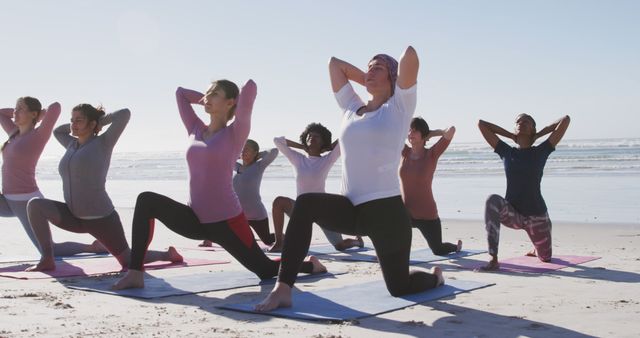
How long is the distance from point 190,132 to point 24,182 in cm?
235

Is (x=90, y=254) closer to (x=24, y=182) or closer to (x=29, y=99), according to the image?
(x=24, y=182)

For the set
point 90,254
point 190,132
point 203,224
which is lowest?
point 90,254

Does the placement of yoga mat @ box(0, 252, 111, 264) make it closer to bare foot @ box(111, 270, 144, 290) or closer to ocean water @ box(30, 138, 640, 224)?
bare foot @ box(111, 270, 144, 290)

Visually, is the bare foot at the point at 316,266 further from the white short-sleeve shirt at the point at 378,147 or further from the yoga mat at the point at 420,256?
the white short-sleeve shirt at the point at 378,147

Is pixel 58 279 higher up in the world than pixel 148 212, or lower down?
lower down

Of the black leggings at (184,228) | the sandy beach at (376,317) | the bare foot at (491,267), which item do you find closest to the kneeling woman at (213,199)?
the black leggings at (184,228)

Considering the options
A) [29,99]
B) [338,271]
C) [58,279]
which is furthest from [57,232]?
[338,271]

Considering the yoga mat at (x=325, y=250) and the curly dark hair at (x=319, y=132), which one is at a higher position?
the curly dark hair at (x=319, y=132)

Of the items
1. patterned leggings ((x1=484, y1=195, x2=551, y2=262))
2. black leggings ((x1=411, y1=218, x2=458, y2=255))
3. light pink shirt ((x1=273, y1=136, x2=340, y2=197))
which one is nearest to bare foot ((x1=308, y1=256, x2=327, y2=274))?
patterned leggings ((x1=484, y1=195, x2=551, y2=262))

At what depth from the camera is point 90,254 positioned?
24.9 feet

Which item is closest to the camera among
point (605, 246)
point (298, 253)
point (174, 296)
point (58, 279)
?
point (298, 253)

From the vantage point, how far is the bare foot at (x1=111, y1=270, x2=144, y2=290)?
5086 millimetres

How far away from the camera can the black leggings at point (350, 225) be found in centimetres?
421

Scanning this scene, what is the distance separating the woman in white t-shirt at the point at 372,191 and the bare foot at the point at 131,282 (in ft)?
4.11
